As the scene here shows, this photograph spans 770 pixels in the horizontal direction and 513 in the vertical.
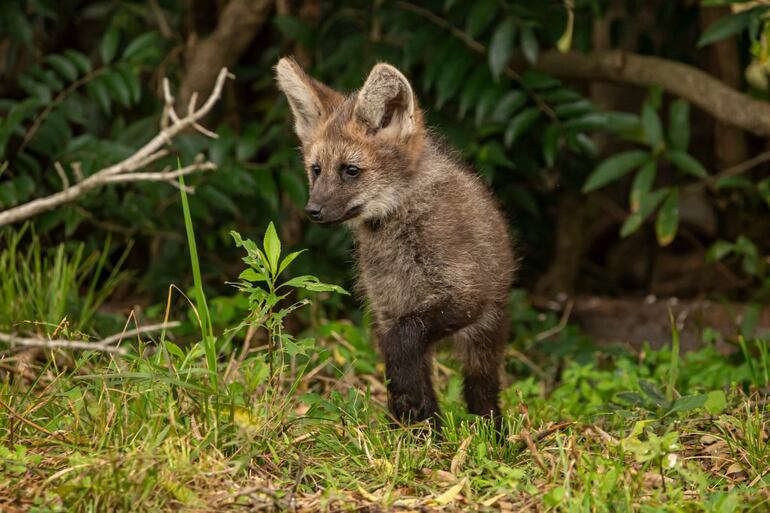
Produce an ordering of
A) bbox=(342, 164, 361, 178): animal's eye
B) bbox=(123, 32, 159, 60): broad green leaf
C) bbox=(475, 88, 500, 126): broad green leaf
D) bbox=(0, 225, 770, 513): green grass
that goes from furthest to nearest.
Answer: bbox=(123, 32, 159, 60): broad green leaf, bbox=(475, 88, 500, 126): broad green leaf, bbox=(342, 164, 361, 178): animal's eye, bbox=(0, 225, 770, 513): green grass

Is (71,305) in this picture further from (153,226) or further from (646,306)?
(646,306)

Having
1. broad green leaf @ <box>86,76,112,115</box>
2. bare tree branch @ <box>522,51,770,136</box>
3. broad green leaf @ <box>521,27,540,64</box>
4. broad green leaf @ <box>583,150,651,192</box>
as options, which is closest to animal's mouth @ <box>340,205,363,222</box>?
broad green leaf @ <box>521,27,540,64</box>

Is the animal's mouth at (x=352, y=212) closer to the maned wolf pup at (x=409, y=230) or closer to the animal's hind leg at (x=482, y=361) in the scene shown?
the maned wolf pup at (x=409, y=230)

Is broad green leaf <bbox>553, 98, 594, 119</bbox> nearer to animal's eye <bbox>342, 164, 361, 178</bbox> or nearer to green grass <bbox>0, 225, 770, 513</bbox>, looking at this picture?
animal's eye <bbox>342, 164, 361, 178</bbox>

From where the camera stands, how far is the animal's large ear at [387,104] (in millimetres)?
4652

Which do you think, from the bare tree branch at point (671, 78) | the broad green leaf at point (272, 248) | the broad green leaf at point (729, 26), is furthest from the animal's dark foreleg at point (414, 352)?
the bare tree branch at point (671, 78)

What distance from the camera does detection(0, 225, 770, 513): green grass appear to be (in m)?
3.18

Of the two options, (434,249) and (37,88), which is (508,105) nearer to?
(434,249)

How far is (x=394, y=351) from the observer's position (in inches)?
171

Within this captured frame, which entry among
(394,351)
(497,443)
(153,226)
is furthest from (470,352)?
(153,226)

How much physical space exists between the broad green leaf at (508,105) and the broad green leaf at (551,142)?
0.23 m

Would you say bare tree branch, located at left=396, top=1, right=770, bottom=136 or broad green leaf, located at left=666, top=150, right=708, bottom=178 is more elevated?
bare tree branch, located at left=396, top=1, right=770, bottom=136

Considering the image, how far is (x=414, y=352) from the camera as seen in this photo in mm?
4332

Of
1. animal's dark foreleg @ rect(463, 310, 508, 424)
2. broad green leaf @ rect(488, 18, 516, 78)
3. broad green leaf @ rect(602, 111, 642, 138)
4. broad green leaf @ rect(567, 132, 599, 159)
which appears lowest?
animal's dark foreleg @ rect(463, 310, 508, 424)
